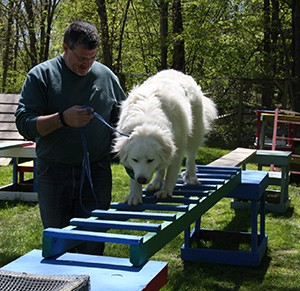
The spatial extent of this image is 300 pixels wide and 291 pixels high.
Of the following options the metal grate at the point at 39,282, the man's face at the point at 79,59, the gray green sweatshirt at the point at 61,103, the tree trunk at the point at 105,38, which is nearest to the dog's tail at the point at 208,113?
the gray green sweatshirt at the point at 61,103

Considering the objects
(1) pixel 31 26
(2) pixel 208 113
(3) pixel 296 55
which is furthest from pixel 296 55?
(2) pixel 208 113

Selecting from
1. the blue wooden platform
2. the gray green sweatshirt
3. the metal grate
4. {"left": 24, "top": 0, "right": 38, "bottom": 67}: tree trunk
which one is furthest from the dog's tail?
{"left": 24, "top": 0, "right": 38, "bottom": 67}: tree trunk

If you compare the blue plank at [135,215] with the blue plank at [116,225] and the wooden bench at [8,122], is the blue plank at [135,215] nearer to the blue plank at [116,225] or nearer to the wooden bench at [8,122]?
the blue plank at [116,225]

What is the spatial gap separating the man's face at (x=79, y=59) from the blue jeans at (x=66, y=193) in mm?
682

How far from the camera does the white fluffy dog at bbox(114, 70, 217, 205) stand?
4016 mm

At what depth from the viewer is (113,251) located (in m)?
6.41

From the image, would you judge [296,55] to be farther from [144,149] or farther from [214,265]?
[144,149]

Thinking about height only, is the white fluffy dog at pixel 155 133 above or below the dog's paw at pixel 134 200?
above

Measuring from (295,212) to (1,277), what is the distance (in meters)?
7.09

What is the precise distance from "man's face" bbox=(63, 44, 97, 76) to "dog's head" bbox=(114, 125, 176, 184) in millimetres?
559

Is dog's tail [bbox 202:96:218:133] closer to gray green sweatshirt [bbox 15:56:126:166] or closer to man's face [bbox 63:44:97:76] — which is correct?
gray green sweatshirt [bbox 15:56:126:166]

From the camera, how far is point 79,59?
3.84 m

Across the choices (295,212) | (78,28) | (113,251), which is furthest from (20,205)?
(78,28)

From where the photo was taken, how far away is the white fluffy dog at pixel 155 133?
4.02m
